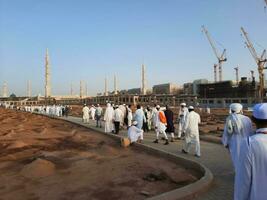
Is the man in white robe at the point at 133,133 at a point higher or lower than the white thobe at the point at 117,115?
lower

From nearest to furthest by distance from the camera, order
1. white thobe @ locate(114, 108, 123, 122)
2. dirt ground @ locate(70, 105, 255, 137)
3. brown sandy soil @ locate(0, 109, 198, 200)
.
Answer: brown sandy soil @ locate(0, 109, 198, 200) → white thobe @ locate(114, 108, 123, 122) → dirt ground @ locate(70, 105, 255, 137)

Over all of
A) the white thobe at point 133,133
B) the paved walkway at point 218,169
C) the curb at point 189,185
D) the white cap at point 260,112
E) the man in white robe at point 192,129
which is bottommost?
the paved walkway at point 218,169

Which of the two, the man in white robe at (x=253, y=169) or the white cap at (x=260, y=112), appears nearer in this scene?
the man in white robe at (x=253, y=169)

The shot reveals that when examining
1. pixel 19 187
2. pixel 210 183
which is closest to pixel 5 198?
pixel 19 187

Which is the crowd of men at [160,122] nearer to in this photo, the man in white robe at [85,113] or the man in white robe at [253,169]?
the man in white robe at [85,113]

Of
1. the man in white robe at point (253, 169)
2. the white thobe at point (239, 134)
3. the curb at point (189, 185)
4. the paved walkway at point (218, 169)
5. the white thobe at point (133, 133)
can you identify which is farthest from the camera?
the white thobe at point (133, 133)

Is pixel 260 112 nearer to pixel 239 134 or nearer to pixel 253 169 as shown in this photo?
pixel 253 169

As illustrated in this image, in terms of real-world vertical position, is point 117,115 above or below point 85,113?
above

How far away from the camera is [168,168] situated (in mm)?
8836

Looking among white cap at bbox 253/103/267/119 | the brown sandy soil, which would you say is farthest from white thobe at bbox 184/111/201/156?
white cap at bbox 253/103/267/119

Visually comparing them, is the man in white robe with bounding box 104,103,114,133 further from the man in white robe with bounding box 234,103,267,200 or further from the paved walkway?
the man in white robe with bounding box 234,103,267,200

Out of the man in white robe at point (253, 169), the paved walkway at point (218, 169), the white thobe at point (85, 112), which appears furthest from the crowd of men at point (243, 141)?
the white thobe at point (85, 112)

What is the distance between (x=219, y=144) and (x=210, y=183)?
6.93 metres

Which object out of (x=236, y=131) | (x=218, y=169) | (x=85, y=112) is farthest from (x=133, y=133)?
(x=85, y=112)
